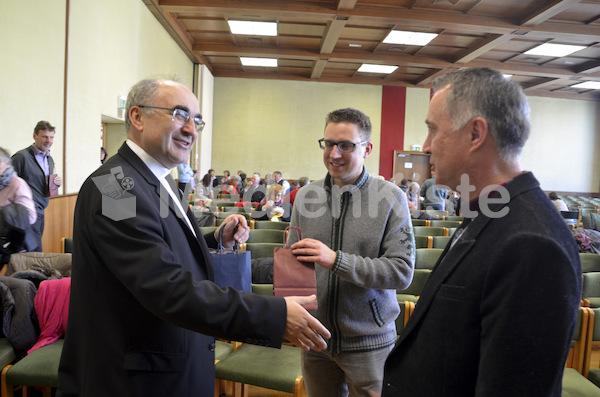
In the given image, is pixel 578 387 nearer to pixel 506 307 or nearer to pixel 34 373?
pixel 506 307

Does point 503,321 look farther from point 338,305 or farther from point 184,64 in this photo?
point 184,64

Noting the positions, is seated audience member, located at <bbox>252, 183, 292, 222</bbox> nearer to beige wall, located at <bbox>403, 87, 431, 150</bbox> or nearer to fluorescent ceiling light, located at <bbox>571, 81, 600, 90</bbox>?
beige wall, located at <bbox>403, 87, 431, 150</bbox>

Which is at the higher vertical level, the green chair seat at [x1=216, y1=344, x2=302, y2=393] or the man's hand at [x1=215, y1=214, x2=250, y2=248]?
the man's hand at [x1=215, y1=214, x2=250, y2=248]

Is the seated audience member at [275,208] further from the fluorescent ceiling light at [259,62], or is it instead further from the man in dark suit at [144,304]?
the fluorescent ceiling light at [259,62]

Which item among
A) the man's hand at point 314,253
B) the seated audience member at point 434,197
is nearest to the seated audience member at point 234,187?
the seated audience member at point 434,197

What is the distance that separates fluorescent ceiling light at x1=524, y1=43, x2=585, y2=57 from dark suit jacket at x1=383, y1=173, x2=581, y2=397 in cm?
1297

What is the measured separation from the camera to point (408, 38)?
11594 millimetres

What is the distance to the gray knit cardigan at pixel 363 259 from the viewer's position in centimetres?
166

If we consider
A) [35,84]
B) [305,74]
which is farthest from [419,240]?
[305,74]

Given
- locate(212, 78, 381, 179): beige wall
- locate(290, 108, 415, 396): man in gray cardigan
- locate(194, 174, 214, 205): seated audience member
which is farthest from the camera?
locate(212, 78, 381, 179): beige wall

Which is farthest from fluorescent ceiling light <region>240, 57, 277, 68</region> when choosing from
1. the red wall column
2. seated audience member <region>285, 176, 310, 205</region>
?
seated audience member <region>285, 176, 310, 205</region>

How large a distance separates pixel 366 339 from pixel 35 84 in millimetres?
5336

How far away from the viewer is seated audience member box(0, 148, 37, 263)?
8.63 feet

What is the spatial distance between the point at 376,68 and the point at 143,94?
14289 mm
